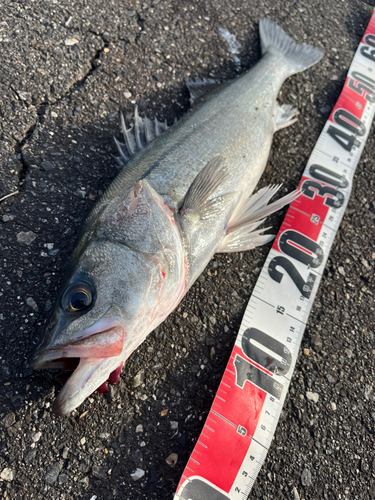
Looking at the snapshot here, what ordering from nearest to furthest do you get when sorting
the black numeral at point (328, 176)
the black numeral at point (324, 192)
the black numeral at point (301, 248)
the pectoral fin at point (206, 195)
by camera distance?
the pectoral fin at point (206, 195)
the black numeral at point (301, 248)
the black numeral at point (324, 192)
the black numeral at point (328, 176)

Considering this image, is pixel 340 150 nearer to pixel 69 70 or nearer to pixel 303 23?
pixel 303 23

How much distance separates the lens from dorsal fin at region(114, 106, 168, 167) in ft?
→ 9.82

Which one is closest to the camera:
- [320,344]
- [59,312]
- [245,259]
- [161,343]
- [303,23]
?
[59,312]

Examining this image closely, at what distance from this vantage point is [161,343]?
262 centimetres

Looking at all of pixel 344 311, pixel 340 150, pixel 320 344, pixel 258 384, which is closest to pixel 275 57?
pixel 340 150

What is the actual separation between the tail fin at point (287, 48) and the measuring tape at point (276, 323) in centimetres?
56

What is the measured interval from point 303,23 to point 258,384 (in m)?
4.44

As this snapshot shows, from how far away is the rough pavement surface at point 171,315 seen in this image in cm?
226

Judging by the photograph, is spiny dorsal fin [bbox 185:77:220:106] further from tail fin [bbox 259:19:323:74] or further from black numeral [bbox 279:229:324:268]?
black numeral [bbox 279:229:324:268]

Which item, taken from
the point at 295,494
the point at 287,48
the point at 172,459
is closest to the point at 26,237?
the point at 172,459

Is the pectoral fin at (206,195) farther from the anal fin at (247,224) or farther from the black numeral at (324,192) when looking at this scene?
the black numeral at (324,192)

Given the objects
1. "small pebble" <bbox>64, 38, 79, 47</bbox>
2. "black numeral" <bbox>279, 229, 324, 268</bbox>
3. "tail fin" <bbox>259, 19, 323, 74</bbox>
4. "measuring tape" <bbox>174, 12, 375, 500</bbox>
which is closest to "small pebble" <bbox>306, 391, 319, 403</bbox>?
"measuring tape" <bbox>174, 12, 375, 500</bbox>

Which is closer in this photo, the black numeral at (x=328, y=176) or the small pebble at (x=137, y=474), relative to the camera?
the small pebble at (x=137, y=474)

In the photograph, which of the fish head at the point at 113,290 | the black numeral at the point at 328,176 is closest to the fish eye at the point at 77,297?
the fish head at the point at 113,290
